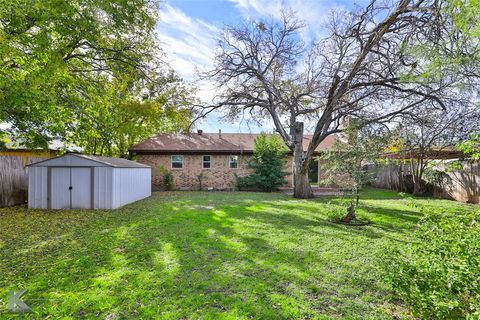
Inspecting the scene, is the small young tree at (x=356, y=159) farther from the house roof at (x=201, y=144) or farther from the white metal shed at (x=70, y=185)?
the house roof at (x=201, y=144)

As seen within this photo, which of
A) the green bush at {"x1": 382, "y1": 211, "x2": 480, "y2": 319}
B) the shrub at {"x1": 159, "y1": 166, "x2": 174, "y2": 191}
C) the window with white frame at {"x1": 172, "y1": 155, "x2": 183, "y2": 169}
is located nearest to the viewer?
the green bush at {"x1": 382, "y1": 211, "x2": 480, "y2": 319}

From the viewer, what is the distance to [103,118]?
9812 millimetres

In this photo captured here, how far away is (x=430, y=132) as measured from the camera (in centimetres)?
1373

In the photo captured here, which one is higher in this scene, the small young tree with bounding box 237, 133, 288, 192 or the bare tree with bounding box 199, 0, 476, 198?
the bare tree with bounding box 199, 0, 476, 198

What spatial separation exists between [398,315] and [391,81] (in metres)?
9.52

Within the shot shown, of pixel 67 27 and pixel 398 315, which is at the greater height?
pixel 67 27

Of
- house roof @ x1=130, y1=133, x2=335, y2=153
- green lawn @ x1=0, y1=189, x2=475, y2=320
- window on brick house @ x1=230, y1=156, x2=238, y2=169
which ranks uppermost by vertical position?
house roof @ x1=130, y1=133, x2=335, y2=153

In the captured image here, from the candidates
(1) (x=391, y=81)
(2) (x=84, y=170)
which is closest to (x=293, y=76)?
(1) (x=391, y=81)

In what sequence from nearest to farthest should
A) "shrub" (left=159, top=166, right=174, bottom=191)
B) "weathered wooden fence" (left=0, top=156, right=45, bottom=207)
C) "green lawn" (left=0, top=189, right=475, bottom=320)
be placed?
"green lawn" (left=0, top=189, right=475, bottom=320) < "weathered wooden fence" (left=0, top=156, right=45, bottom=207) < "shrub" (left=159, top=166, right=174, bottom=191)

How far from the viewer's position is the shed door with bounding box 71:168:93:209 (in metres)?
10.0

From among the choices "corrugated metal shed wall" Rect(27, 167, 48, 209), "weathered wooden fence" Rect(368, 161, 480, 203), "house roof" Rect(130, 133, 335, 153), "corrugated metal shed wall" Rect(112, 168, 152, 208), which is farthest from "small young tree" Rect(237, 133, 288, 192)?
"corrugated metal shed wall" Rect(27, 167, 48, 209)

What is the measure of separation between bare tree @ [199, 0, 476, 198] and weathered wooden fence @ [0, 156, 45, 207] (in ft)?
27.9

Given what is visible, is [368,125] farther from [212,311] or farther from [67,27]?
[67,27]

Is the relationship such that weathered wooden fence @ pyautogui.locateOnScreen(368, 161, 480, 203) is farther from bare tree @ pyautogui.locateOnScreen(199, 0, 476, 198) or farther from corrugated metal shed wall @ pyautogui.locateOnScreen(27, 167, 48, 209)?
corrugated metal shed wall @ pyautogui.locateOnScreen(27, 167, 48, 209)
